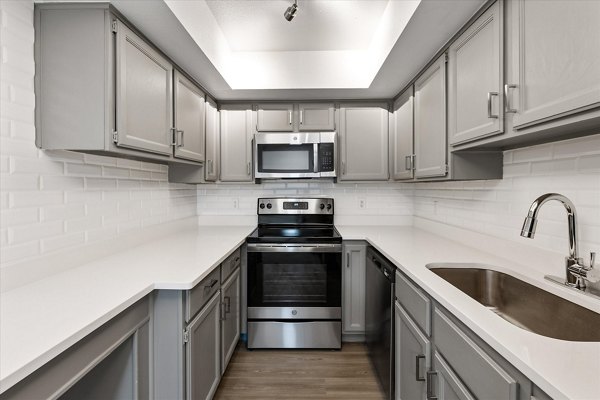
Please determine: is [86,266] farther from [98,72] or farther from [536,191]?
[536,191]

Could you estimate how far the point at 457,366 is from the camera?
1.08m

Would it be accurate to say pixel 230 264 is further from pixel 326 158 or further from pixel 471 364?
pixel 471 364

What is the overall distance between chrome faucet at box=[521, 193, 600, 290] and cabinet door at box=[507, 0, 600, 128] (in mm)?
299

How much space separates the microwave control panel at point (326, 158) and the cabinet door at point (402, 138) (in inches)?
21.8

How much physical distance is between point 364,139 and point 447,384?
2114mm

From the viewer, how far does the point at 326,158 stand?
9.12ft

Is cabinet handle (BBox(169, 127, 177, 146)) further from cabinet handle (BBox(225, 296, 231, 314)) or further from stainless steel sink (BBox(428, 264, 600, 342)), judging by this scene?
stainless steel sink (BBox(428, 264, 600, 342))

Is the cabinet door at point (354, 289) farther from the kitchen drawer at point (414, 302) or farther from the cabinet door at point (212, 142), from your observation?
the cabinet door at point (212, 142)

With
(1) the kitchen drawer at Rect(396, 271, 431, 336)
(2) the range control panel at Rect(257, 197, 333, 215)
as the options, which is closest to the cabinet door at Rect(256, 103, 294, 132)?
→ (2) the range control panel at Rect(257, 197, 333, 215)

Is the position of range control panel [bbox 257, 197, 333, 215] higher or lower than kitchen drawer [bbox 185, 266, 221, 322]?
higher

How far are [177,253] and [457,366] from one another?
1500 mm

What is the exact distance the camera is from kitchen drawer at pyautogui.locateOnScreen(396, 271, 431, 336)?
134cm

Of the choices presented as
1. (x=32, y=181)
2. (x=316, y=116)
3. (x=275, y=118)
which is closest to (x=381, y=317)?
(x=316, y=116)

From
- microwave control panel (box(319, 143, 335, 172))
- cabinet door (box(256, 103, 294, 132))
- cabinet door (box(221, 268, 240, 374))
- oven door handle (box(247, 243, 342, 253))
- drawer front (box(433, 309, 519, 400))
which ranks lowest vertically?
cabinet door (box(221, 268, 240, 374))
